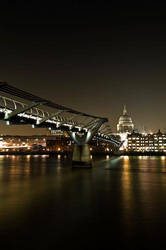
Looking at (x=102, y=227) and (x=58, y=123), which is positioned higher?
(x=58, y=123)

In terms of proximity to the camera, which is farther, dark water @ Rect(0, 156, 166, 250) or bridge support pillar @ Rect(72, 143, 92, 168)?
bridge support pillar @ Rect(72, 143, 92, 168)

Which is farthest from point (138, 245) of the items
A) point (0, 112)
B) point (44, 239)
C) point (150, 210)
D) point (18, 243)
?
point (0, 112)

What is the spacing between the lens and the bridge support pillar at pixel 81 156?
61.7 meters

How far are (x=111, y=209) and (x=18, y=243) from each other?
9978 mm

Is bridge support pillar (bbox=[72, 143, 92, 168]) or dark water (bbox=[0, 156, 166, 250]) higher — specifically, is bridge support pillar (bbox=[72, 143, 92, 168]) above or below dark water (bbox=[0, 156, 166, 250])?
above

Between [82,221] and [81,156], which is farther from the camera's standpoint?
[81,156]

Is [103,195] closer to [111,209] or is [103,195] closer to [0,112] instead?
[111,209]

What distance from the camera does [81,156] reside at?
207ft

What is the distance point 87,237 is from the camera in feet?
49.4

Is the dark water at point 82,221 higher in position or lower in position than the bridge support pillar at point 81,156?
lower

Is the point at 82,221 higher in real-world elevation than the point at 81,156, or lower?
lower

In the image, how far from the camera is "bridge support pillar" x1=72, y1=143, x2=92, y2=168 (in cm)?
6172

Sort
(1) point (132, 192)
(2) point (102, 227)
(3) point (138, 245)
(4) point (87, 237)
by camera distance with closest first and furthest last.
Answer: (3) point (138, 245) < (4) point (87, 237) < (2) point (102, 227) < (1) point (132, 192)

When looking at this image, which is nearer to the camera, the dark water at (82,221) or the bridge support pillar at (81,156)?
the dark water at (82,221)
